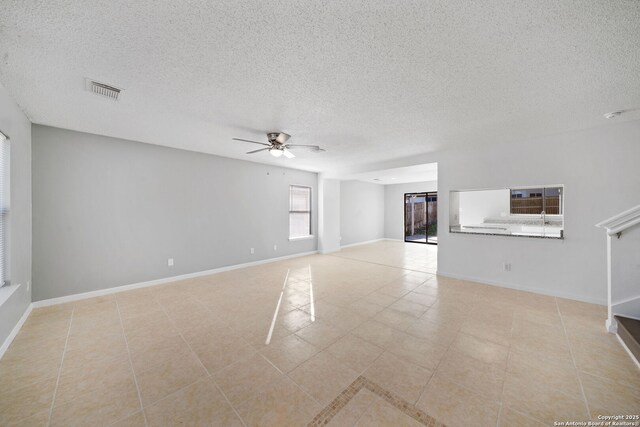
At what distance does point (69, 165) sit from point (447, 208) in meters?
6.34

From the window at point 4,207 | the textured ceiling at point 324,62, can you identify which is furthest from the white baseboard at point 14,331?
the textured ceiling at point 324,62

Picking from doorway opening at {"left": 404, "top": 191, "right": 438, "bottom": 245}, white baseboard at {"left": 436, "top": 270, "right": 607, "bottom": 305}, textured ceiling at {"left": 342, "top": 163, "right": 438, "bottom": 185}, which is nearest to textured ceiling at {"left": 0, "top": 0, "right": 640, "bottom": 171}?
textured ceiling at {"left": 342, "top": 163, "right": 438, "bottom": 185}

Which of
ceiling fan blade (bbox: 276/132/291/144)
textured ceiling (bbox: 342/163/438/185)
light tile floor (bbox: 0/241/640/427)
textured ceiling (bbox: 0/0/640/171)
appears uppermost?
textured ceiling (bbox: 0/0/640/171)

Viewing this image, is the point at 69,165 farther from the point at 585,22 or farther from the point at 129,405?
the point at 585,22

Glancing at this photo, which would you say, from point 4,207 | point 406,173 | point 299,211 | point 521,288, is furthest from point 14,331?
point 406,173

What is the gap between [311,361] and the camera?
2037 millimetres

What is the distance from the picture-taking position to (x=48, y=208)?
323cm

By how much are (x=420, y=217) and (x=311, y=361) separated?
28.4 feet

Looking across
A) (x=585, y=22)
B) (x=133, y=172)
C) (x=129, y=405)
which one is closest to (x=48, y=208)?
(x=133, y=172)

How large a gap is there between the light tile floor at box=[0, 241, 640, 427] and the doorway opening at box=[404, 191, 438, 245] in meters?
5.59

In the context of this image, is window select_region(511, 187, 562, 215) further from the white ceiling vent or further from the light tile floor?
the white ceiling vent

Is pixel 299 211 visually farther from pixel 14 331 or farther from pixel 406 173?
pixel 14 331

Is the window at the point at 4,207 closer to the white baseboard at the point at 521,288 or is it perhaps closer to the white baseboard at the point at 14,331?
the white baseboard at the point at 14,331

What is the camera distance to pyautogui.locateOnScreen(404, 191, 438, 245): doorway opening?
8.88m
